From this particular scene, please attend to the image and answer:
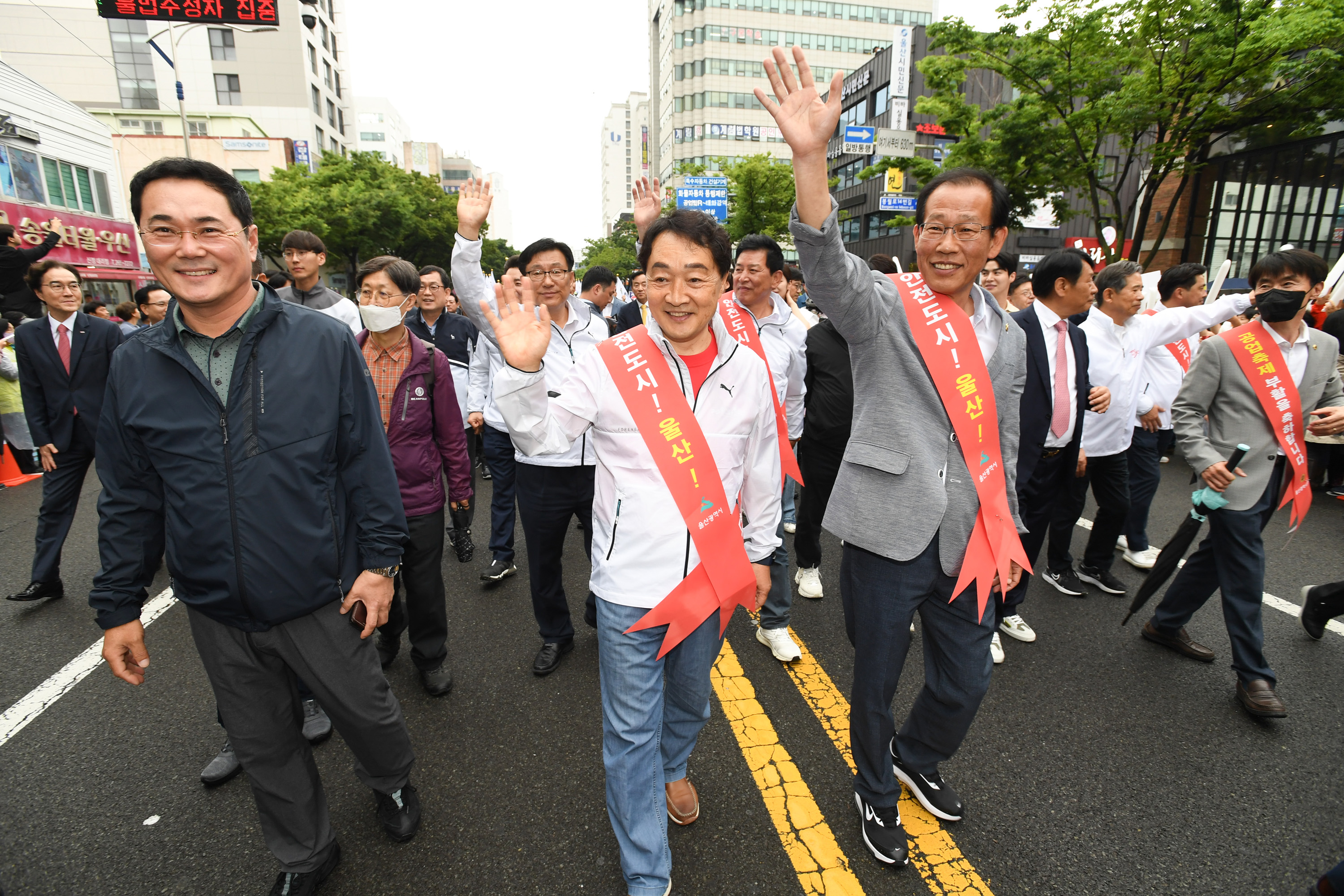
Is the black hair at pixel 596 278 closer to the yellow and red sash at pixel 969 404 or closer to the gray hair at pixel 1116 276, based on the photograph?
the gray hair at pixel 1116 276

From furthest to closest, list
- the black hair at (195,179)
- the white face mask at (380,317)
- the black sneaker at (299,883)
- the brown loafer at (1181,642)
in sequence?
the brown loafer at (1181,642) < the white face mask at (380,317) < the black sneaker at (299,883) < the black hair at (195,179)

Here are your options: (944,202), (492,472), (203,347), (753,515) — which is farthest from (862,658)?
(492,472)

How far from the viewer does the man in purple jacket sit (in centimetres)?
302

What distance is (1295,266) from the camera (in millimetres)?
3045

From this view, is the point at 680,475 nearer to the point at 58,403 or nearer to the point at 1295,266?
the point at 1295,266

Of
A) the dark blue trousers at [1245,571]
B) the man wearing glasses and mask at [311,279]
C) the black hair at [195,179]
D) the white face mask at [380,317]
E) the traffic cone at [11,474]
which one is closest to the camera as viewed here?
the black hair at [195,179]

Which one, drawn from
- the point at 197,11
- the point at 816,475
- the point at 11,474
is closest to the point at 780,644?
the point at 816,475

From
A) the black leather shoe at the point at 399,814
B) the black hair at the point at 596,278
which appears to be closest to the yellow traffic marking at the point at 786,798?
the black leather shoe at the point at 399,814

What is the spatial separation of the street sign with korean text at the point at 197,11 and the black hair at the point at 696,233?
2375 centimetres

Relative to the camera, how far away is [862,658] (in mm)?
2137

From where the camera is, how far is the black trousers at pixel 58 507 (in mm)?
4062

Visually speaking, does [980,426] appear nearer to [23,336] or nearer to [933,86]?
[23,336]

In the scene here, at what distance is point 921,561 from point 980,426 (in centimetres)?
46

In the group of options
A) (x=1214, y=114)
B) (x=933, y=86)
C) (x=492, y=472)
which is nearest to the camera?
(x=492, y=472)
